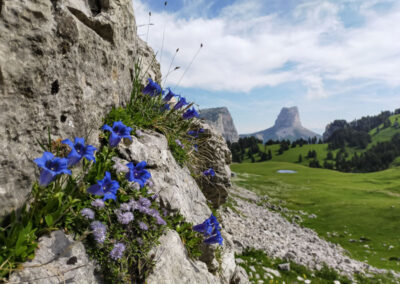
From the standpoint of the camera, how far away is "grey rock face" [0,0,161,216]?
3.08 meters

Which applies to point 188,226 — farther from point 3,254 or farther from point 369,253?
point 369,253

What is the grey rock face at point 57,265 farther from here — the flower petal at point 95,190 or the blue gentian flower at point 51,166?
the blue gentian flower at point 51,166

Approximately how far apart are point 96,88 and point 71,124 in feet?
3.39

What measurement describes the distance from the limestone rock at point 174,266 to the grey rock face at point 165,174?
2.53ft

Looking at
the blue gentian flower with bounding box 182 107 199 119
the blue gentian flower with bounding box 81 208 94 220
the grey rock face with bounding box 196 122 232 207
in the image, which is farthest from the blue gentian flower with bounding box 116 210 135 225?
the grey rock face with bounding box 196 122 232 207

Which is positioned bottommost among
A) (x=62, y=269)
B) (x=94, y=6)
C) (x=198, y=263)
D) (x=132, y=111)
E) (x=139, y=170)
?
(x=198, y=263)

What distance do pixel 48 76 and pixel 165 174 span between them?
309 centimetres

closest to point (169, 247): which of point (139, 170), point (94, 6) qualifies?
point (139, 170)

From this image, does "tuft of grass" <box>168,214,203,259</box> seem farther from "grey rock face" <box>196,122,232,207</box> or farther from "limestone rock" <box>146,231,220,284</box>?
"grey rock face" <box>196,122,232,207</box>

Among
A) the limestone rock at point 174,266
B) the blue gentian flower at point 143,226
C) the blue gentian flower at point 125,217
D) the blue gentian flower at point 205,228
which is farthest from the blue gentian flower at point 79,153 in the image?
the blue gentian flower at point 205,228

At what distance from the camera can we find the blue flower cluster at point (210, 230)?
17.1 ft

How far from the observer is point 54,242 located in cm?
315

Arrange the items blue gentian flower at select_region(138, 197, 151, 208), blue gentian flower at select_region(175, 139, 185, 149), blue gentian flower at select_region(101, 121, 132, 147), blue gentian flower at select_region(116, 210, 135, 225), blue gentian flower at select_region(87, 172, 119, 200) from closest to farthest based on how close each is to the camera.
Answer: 1. blue gentian flower at select_region(87, 172, 119, 200)
2. blue gentian flower at select_region(116, 210, 135, 225)
3. blue gentian flower at select_region(101, 121, 132, 147)
4. blue gentian flower at select_region(138, 197, 151, 208)
5. blue gentian flower at select_region(175, 139, 185, 149)

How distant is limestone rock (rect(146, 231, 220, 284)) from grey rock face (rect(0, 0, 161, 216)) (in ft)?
7.42
